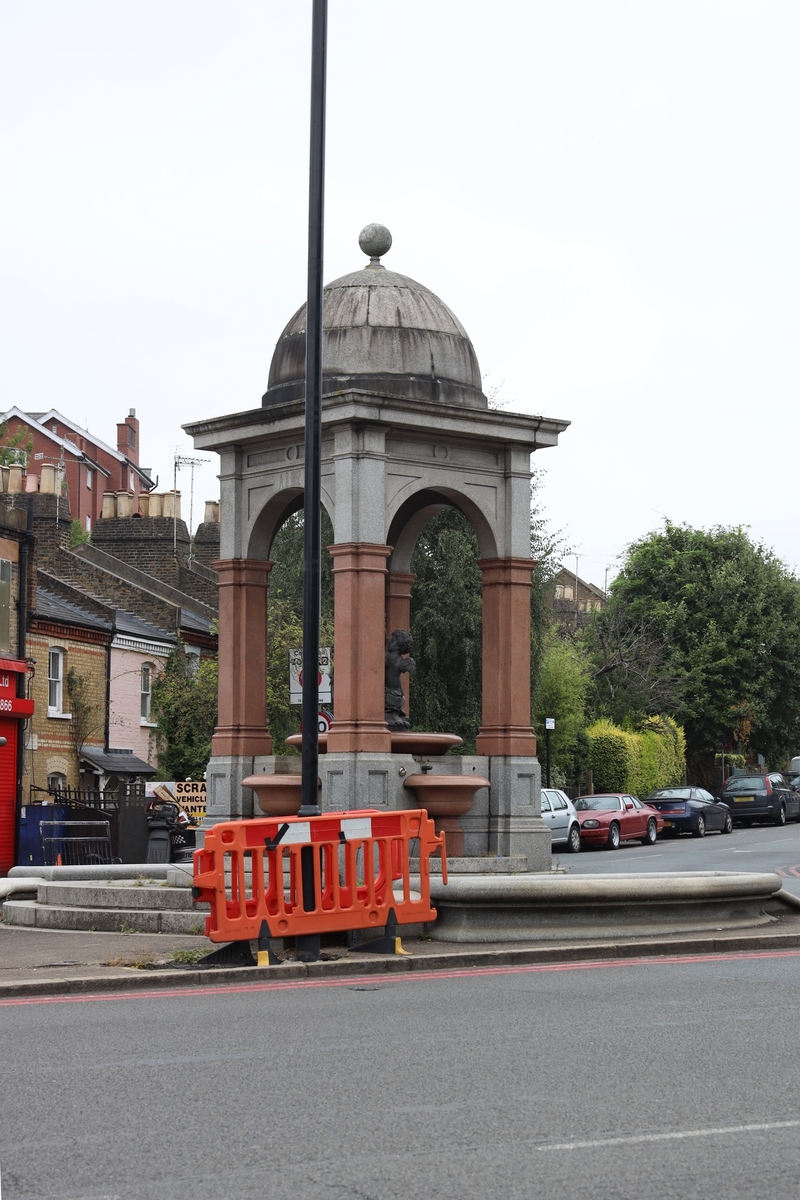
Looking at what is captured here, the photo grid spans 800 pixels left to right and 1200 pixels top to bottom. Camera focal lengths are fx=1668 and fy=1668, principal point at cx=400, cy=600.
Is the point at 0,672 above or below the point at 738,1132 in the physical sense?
above

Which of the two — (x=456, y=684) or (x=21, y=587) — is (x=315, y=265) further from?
(x=21, y=587)

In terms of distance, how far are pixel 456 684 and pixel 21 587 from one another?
1058cm

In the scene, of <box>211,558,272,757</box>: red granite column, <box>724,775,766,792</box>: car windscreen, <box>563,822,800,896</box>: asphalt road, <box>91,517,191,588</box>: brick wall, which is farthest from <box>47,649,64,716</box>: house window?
<box>211,558,272,757</box>: red granite column

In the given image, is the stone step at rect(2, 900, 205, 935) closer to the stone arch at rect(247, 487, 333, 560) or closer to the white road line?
the stone arch at rect(247, 487, 333, 560)

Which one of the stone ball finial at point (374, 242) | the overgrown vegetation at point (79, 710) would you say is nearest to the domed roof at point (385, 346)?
the stone ball finial at point (374, 242)

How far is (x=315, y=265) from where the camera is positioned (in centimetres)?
1362

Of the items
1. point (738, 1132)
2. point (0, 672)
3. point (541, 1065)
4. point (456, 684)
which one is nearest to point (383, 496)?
point (541, 1065)

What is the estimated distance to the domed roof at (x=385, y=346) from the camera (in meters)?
16.8

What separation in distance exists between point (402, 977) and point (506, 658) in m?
5.84

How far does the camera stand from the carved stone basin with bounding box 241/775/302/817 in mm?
16094

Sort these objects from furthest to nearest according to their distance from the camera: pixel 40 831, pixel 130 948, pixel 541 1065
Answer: pixel 40 831
pixel 130 948
pixel 541 1065

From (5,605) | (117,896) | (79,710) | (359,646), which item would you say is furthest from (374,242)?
(79,710)

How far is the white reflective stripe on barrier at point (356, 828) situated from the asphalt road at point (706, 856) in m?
11.6

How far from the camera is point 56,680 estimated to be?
40.7m
